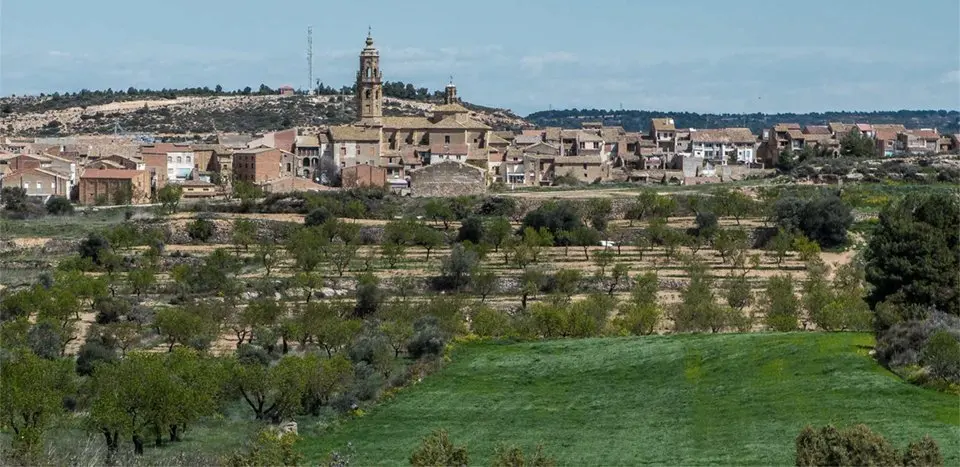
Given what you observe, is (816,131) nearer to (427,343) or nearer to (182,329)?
(427,343)

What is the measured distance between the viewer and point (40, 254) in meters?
53.6

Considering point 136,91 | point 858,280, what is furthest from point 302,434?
point 136,91

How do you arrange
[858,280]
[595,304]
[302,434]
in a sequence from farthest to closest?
[858,280], [595,304], [302,434]

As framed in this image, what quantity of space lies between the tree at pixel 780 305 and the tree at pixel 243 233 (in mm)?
18841

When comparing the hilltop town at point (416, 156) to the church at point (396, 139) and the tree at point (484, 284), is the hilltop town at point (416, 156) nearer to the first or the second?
the church at point (396, 139)

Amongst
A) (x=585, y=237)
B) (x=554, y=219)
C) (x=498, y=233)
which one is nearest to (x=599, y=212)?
(x=554, y=219)

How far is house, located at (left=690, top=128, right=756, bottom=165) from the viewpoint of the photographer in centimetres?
Answer: 8381

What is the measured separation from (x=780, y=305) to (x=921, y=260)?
8.64m

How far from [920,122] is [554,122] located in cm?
4557

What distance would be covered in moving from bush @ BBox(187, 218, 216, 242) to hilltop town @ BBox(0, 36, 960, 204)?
1020 centimetres

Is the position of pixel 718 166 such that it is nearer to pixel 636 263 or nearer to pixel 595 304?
pixel 636 263

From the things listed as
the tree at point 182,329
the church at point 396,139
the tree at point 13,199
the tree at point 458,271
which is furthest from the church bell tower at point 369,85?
the tree at point 182,329

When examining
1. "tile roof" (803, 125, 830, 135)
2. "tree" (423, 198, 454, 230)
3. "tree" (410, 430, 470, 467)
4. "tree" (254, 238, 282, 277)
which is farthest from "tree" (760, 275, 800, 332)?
"tile roof" (803, 125, 830, 135)

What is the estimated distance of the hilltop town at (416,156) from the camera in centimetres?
6912
